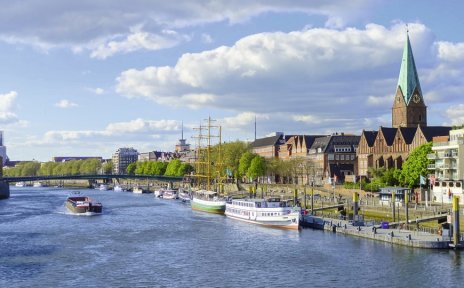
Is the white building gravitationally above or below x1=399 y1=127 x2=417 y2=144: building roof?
below

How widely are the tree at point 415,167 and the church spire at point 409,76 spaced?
5021cm

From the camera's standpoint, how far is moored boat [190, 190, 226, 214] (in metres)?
130

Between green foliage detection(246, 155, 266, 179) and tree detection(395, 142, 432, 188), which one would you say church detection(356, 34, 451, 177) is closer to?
tree detection(395, 142, 432, 188)

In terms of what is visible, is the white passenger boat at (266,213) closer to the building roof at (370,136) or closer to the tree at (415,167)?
the tree at (415,167)

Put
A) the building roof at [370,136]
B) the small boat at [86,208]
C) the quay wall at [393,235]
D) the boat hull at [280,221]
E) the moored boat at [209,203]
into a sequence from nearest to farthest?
the quay wall at [393,235] < the boat hull at [280,221] < the small boat at [86,208] < the moored boat at [209,203] < the building roof at [370,136]

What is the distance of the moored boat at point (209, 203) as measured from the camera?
13050 centimetres

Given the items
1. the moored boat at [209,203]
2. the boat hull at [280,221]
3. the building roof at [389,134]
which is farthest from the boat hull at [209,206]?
the building roof at [389,134]

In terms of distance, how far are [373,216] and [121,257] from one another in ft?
145

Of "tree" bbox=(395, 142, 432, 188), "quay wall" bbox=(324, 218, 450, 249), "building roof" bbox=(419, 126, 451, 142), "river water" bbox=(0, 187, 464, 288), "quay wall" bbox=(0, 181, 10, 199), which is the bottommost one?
"river water" bbox=(0, 187, 464, 288)

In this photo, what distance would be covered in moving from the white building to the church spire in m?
59.0

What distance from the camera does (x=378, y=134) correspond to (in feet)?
534

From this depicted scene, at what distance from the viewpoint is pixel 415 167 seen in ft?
404

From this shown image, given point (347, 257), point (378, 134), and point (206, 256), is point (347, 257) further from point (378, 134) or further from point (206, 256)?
point (378, 134)

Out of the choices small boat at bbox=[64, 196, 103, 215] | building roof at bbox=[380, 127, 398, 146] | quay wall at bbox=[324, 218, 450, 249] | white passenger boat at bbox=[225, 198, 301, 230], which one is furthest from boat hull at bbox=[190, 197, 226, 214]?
building roof at bbox=[380, 127, 398, 146]
